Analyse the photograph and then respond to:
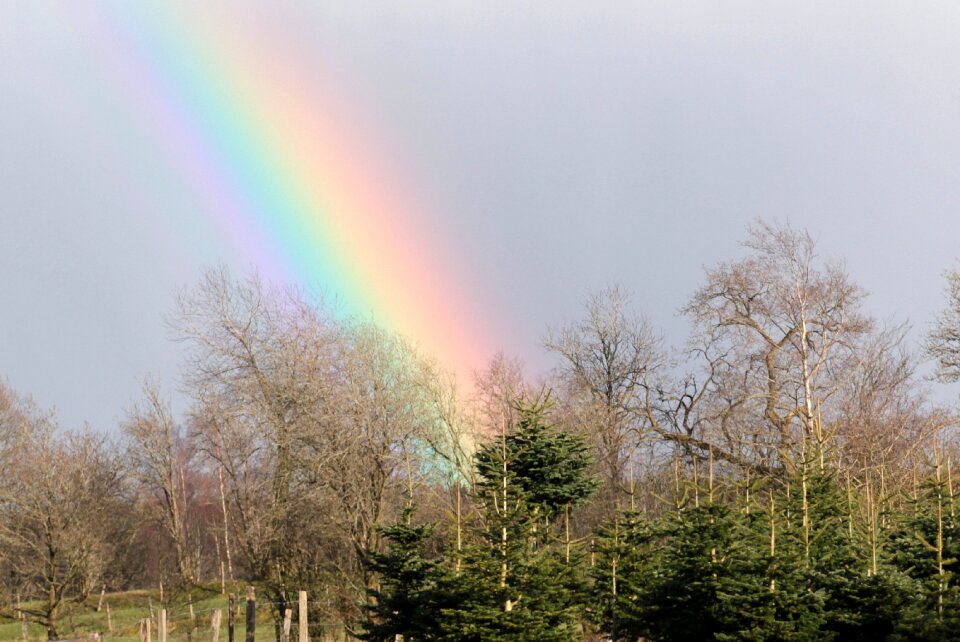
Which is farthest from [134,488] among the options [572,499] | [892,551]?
[892,551]

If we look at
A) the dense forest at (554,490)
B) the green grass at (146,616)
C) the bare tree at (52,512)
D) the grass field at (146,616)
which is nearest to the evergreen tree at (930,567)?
the dense forest at (554,490)

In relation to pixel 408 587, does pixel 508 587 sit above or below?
above

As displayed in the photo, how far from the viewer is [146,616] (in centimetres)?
4444

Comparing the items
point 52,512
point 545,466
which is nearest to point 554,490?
point 545,466

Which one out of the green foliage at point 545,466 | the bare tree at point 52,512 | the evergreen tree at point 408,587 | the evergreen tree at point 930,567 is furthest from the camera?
the bare tree at point 52,512

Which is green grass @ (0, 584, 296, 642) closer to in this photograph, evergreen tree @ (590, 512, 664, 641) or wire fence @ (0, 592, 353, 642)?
wire fence @ (0, 592, 353, 642)

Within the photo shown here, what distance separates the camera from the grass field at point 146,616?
37184 mm

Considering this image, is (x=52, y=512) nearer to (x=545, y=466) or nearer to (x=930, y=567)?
(x=545, y=466)

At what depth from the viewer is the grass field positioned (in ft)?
122

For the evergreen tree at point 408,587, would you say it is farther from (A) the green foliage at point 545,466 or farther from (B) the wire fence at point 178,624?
(B) the wire fence at point 178,624

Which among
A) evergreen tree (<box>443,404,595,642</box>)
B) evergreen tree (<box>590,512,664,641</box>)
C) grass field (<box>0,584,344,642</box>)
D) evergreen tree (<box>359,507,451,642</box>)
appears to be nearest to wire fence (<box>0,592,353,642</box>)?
grass field (<box>0,584,344,642</box>)

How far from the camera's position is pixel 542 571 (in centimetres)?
1530

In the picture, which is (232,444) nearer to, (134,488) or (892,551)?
(892,551)

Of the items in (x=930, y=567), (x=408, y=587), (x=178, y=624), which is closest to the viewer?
(x=930, y=567)
